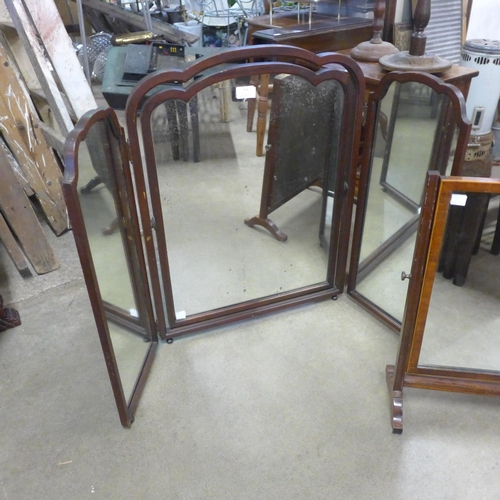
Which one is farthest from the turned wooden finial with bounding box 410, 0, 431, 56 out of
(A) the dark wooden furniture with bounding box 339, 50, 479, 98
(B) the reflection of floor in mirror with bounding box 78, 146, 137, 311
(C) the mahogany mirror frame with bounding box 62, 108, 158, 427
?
(B) the reflection of floor in mirror with bounding box 78, 146, 137, 311

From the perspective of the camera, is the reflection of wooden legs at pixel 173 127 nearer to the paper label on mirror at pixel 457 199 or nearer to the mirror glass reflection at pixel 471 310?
the paper label on mirror at pixel 457 199

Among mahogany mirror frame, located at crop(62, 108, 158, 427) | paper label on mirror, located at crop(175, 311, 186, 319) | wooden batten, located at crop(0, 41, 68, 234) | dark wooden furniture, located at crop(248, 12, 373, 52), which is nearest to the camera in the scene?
mahogany mirror frame, located at crop(62, 108, 158, 427)

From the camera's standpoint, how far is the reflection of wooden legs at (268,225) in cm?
178

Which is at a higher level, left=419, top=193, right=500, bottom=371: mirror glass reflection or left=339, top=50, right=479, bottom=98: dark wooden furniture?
left=339, top=50, right=479, bottom=98: dark wooden furniture

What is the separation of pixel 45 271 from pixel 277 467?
1331 mm

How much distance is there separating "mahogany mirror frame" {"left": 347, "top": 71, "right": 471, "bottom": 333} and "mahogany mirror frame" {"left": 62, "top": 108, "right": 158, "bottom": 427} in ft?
2.59

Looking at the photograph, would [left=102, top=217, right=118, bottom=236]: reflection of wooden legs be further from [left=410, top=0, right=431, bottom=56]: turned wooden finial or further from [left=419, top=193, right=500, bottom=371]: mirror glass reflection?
[left=410, top=0, right=431, bottom=56]: turned wooden finial

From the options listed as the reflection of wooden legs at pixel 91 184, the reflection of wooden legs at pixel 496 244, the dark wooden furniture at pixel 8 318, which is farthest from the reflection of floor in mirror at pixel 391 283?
the dark wooden furniture at pixel 8 318

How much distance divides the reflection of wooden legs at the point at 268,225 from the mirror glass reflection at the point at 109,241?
518 millimetres

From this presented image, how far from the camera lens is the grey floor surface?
129 cm

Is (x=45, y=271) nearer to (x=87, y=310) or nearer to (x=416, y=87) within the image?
(x=87, y=310)

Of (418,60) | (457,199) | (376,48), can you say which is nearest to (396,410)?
(457,199)

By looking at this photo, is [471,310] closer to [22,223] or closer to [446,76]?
[446,76]

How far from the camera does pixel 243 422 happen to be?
57.2 inches
